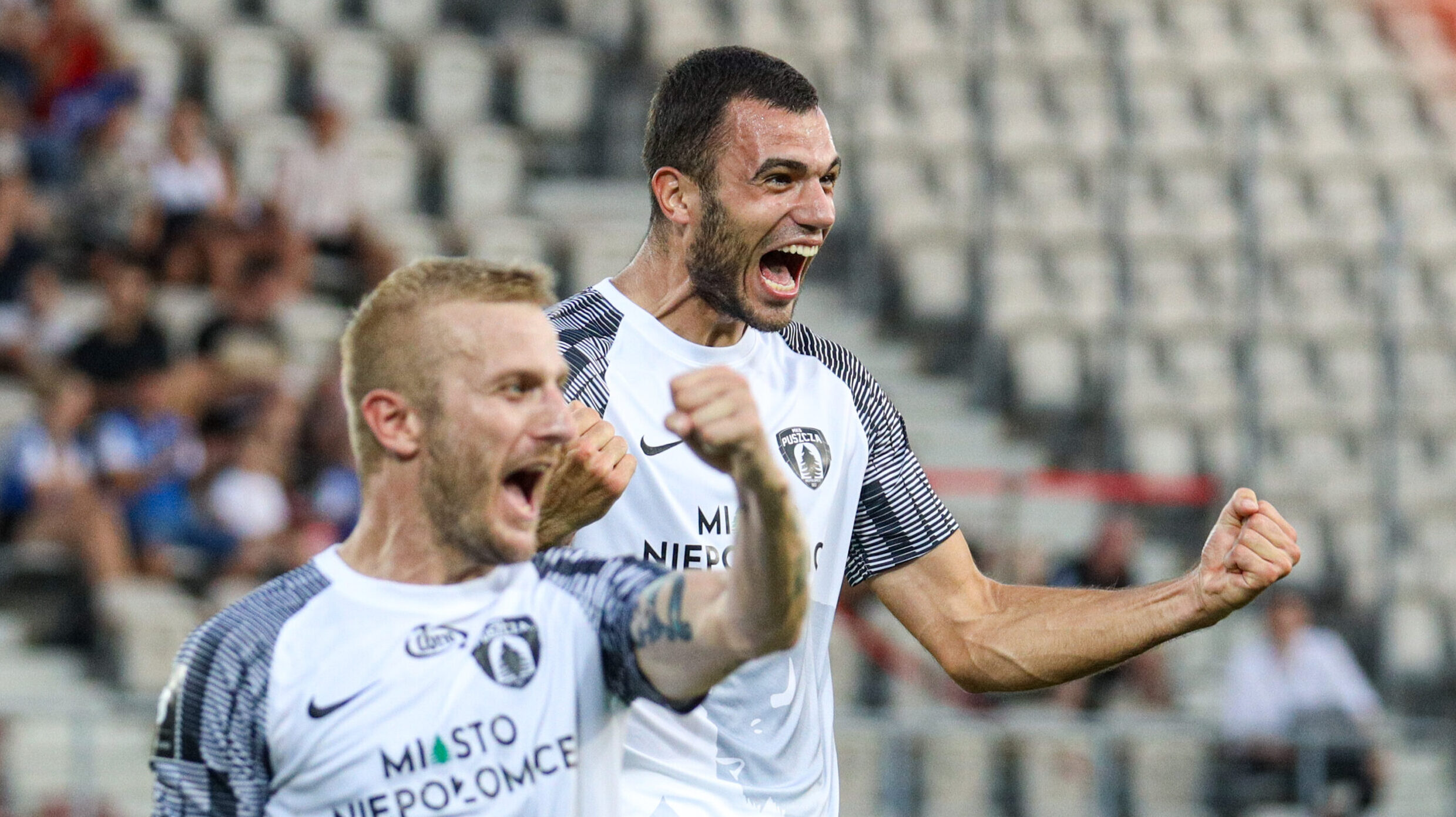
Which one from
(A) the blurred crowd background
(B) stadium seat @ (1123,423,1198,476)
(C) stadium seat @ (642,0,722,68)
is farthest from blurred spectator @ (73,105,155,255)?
(B) stadium seat @ (1123,423,1198,476)

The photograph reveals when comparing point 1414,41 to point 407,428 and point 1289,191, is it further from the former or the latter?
point 407,428

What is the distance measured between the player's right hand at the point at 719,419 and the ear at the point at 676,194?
1.56 meters

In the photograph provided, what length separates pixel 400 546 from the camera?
316cm

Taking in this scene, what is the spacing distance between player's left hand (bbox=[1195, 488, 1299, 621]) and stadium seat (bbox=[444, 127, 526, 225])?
8.76m

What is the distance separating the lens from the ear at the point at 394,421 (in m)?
3.14

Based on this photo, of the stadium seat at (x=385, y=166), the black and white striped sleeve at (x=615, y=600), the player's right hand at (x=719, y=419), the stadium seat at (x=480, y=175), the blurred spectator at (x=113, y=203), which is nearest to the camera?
the player's right hand at (x=719, y=419)

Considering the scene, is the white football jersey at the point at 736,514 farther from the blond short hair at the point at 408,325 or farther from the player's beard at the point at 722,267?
the blond short hair at the point at 408,325

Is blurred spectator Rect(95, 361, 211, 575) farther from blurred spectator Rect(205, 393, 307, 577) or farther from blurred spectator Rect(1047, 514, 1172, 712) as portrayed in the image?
blurred spectator Rect(1047, 514, 1172, 712)

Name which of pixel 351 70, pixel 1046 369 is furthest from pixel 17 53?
pixel 1046 369

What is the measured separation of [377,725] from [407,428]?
454mm

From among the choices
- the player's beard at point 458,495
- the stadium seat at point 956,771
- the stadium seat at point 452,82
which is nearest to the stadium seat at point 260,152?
the stadium seat at point 452,82

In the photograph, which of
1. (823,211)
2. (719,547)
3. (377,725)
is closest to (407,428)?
(377,725)

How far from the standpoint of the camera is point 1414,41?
16672mm

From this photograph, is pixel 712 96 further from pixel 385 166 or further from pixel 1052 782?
pixel 385 166
